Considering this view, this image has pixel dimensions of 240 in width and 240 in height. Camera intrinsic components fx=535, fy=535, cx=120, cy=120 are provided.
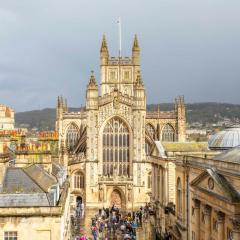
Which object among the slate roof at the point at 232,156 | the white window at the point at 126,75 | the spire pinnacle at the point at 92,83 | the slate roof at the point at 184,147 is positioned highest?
the white window at the point at 126,75

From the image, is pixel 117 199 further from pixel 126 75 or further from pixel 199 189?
pixel 199 189

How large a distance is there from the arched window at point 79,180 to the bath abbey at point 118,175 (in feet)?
0.44

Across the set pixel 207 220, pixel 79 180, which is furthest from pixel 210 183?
pixel 79 180

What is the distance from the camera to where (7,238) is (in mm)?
24547

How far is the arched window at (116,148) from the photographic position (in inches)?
2822

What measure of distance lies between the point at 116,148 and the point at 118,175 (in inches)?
143

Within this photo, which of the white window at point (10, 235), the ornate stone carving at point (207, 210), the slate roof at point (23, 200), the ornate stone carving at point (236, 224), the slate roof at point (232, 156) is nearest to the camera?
the white window at point (10, 235)

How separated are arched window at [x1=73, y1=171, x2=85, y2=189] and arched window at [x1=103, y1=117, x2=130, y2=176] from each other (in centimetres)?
312

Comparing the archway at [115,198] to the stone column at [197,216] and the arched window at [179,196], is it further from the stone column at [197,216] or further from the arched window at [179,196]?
the stone column at [197,216]

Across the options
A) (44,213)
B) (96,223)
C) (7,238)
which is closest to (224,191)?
(44,213)

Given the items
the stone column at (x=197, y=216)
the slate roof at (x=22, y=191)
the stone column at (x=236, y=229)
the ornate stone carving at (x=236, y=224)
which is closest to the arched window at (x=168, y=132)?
the stone column at (x=197, y=216)

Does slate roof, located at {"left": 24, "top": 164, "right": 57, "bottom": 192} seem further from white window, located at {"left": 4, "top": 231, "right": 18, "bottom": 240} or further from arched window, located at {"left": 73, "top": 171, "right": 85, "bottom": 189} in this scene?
arched window, located at {"left": 73, "top": 171, "right": 85, "bottom": 189}

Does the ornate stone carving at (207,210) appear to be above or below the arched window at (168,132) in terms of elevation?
below

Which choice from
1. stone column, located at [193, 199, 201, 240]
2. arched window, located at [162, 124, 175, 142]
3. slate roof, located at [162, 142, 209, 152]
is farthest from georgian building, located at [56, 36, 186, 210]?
stone column, located at [193, 199, 201, 240]
